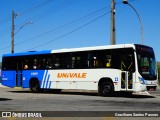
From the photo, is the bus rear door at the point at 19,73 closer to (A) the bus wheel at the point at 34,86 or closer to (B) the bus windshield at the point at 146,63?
(A) the bus wheel at the point at 34,86

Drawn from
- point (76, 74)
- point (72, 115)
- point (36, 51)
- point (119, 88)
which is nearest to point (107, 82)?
point (119, 88)

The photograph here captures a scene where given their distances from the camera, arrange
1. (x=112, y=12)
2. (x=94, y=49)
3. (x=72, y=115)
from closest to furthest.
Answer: (x=72, y=115) < (x=94, y=49) < (x=112, y=12)

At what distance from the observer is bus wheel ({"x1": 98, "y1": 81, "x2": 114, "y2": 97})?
23094mm

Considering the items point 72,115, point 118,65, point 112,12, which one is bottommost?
point 72,115

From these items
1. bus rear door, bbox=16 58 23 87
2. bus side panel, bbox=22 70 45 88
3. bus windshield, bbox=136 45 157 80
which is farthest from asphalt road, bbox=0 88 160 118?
bus rear door, bbox=16 58 23 87

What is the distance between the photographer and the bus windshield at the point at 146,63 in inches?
873

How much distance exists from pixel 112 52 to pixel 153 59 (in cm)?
239

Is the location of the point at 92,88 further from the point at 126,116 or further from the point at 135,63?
the point at 126,116

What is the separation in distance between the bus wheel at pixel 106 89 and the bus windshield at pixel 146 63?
2.06m

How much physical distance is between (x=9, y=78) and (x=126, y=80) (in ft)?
34.3

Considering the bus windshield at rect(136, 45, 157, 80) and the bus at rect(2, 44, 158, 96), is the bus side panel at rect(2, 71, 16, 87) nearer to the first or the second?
the bus at rect(2, 44, 158, 96)

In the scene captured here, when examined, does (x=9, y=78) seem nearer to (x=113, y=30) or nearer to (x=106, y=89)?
(x=113, y=30)

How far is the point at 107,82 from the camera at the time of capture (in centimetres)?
2333

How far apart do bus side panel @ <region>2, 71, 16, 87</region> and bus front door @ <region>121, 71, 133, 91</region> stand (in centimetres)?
965
